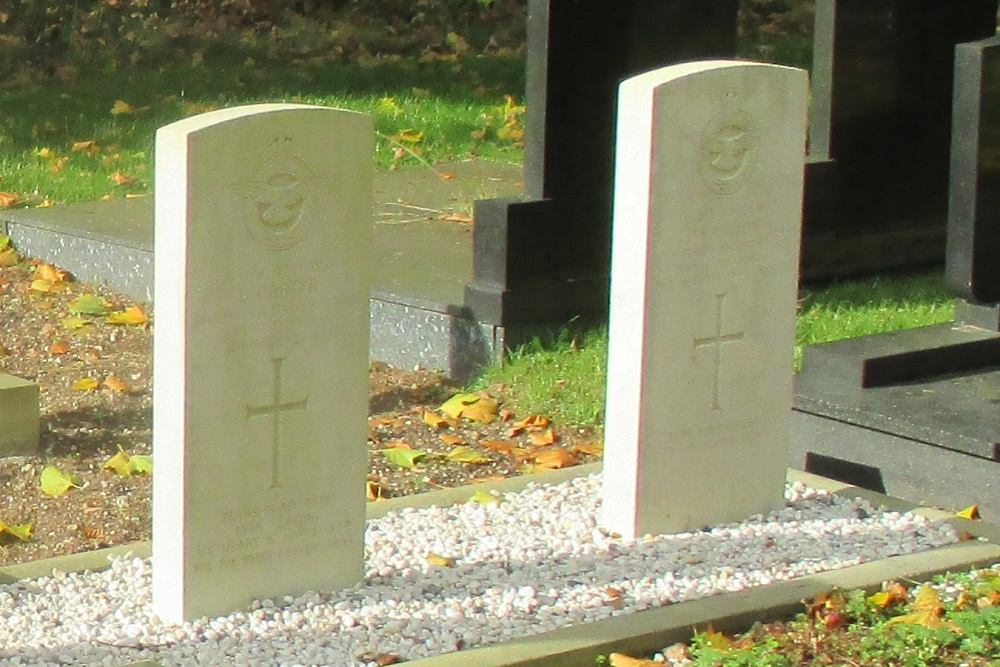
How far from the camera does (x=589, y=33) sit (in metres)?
7.18

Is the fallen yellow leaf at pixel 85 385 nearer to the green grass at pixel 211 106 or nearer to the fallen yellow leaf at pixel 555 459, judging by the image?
the fallen yellow leaf at pixel 555 459

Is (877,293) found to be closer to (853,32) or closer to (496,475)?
(853,32)

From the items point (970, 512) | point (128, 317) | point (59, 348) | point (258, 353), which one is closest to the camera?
point (258, 353)

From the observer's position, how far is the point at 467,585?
4.61 meters

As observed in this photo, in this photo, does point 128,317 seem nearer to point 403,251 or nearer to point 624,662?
point 403,251

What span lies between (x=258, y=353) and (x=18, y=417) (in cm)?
198

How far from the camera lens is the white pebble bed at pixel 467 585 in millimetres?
4188

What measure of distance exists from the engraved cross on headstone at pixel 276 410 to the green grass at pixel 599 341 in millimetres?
2195

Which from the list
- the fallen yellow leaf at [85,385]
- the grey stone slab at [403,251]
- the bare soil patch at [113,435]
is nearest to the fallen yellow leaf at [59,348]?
the bare soil patch at [113,435]

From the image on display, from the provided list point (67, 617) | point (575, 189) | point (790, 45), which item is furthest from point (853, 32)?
point (790, 45)

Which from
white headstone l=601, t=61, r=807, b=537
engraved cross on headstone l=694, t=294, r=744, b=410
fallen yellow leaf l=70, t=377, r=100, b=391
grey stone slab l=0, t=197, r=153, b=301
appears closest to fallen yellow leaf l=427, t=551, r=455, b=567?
white headstone l=601, t=61, r=807, b=537

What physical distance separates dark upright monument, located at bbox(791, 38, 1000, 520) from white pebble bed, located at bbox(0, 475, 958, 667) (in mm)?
360

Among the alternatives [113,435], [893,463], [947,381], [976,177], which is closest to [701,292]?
[893,463]

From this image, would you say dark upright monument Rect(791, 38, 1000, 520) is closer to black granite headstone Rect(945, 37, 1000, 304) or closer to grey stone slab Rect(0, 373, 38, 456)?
black granite headstone Rect(945, 37, 1000, 304)
